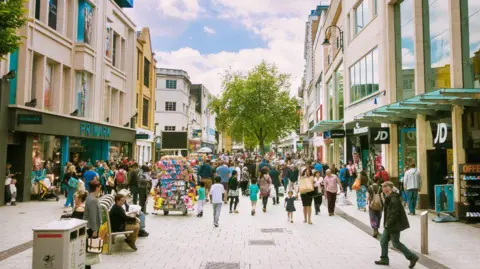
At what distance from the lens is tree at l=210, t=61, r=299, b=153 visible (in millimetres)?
45906

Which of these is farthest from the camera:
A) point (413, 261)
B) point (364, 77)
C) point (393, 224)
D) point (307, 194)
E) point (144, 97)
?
point (144, 97)

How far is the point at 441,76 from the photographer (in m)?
15.6

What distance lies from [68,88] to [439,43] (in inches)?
723

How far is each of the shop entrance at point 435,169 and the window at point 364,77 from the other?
615 cm

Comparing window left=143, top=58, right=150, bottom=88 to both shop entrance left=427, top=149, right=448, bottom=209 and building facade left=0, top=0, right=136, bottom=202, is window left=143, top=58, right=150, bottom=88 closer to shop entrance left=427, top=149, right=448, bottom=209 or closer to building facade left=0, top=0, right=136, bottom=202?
building facade left=0, top=0, right=136, bottom=202

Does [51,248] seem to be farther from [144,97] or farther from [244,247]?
[144,97]

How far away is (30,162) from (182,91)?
40850 mm

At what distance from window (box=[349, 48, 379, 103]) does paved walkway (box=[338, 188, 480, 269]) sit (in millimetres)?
9630

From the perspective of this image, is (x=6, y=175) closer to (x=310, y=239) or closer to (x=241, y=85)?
(x=310, y=239)

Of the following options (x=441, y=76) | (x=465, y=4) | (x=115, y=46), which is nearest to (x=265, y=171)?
(x=441, y=76)

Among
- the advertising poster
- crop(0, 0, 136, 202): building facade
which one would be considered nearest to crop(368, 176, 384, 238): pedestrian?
the advertising poster

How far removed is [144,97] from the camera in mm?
38938

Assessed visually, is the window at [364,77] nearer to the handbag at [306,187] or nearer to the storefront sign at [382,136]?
the storefront sign at [382,136]

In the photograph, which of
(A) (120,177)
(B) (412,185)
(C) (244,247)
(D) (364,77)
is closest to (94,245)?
(C) (244,247)
